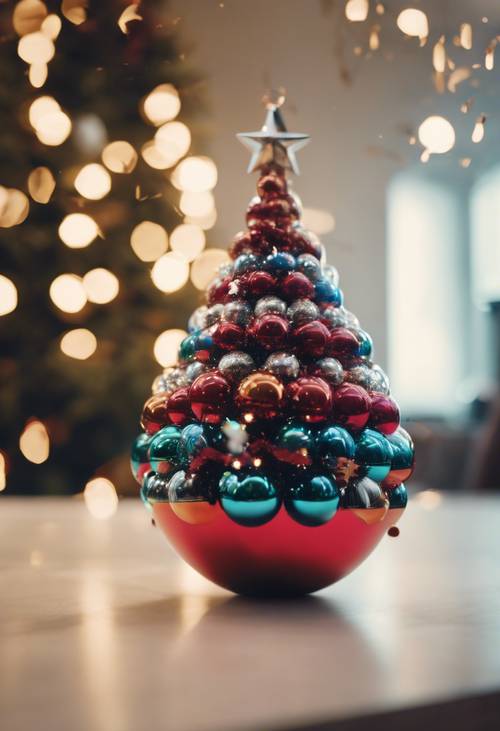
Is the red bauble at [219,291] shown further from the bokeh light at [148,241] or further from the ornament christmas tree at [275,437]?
the bokeh light at [148,241]

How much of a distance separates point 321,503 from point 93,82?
7.15 feet

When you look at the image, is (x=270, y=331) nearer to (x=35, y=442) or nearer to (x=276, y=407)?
(x=276, y=407)

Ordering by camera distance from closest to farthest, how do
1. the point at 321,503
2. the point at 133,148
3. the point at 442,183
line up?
the point at 321,503, the point at 133,148, the point at 442,183

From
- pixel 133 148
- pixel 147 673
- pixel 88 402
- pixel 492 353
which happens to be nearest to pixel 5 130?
pixel 133 148

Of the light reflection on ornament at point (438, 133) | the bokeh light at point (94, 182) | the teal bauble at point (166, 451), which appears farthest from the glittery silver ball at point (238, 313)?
the bokeh light at point (94, 182)

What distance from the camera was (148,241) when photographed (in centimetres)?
264

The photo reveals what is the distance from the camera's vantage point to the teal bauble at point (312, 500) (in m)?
0.63

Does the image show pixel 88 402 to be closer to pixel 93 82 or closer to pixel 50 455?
pixel 50 455

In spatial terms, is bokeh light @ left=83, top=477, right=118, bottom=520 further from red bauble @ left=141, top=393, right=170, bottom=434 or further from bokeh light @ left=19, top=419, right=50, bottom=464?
red bauble @ left=141, top=393, right=170, bottom=434

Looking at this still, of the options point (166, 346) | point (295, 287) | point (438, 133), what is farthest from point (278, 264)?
point (166, 346)

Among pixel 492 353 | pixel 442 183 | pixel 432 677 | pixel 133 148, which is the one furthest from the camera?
pixel 442 183

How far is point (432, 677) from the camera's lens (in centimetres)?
47

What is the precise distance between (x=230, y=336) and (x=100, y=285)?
194cm

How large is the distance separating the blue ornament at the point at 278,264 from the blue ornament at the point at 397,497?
0.21 meters
